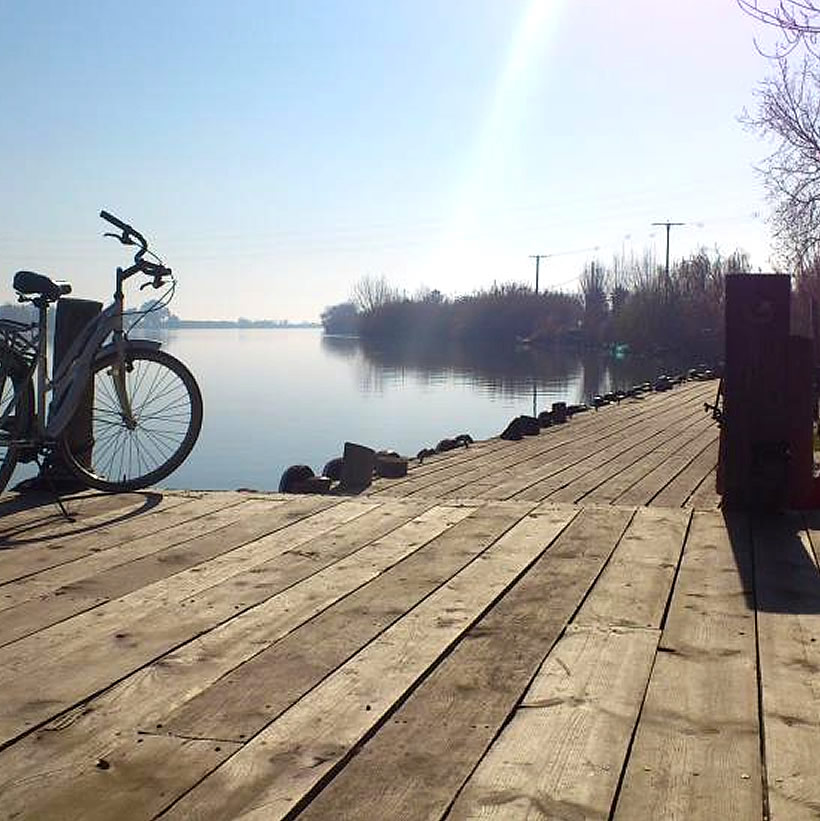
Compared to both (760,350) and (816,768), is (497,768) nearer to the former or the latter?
(816,768)

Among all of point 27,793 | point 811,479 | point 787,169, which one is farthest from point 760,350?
point 787,169

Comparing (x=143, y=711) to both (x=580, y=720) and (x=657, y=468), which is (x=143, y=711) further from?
(x=657, y=468)

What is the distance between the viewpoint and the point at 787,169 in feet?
55.7

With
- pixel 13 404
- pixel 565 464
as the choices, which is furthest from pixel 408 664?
pixel 565 464

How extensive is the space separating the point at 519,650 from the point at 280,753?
0.79 metres

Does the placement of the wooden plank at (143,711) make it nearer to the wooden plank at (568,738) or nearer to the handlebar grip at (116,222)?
the wooden plank at (568,738)

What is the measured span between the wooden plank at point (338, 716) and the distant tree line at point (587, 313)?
58.0 meters

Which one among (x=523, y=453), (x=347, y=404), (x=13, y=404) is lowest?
(x=347, y=404)

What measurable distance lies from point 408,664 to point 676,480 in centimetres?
518

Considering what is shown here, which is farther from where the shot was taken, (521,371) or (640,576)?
(521,371)

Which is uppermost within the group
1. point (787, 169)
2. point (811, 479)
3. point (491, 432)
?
point (787, 169)

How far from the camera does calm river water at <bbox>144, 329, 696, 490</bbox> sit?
21.1 metres

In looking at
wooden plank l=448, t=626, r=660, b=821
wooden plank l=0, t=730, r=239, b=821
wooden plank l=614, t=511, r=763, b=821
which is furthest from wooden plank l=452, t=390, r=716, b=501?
wooden plank l=0, t=730, r=239, b=821

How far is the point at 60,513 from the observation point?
15.0 ft
